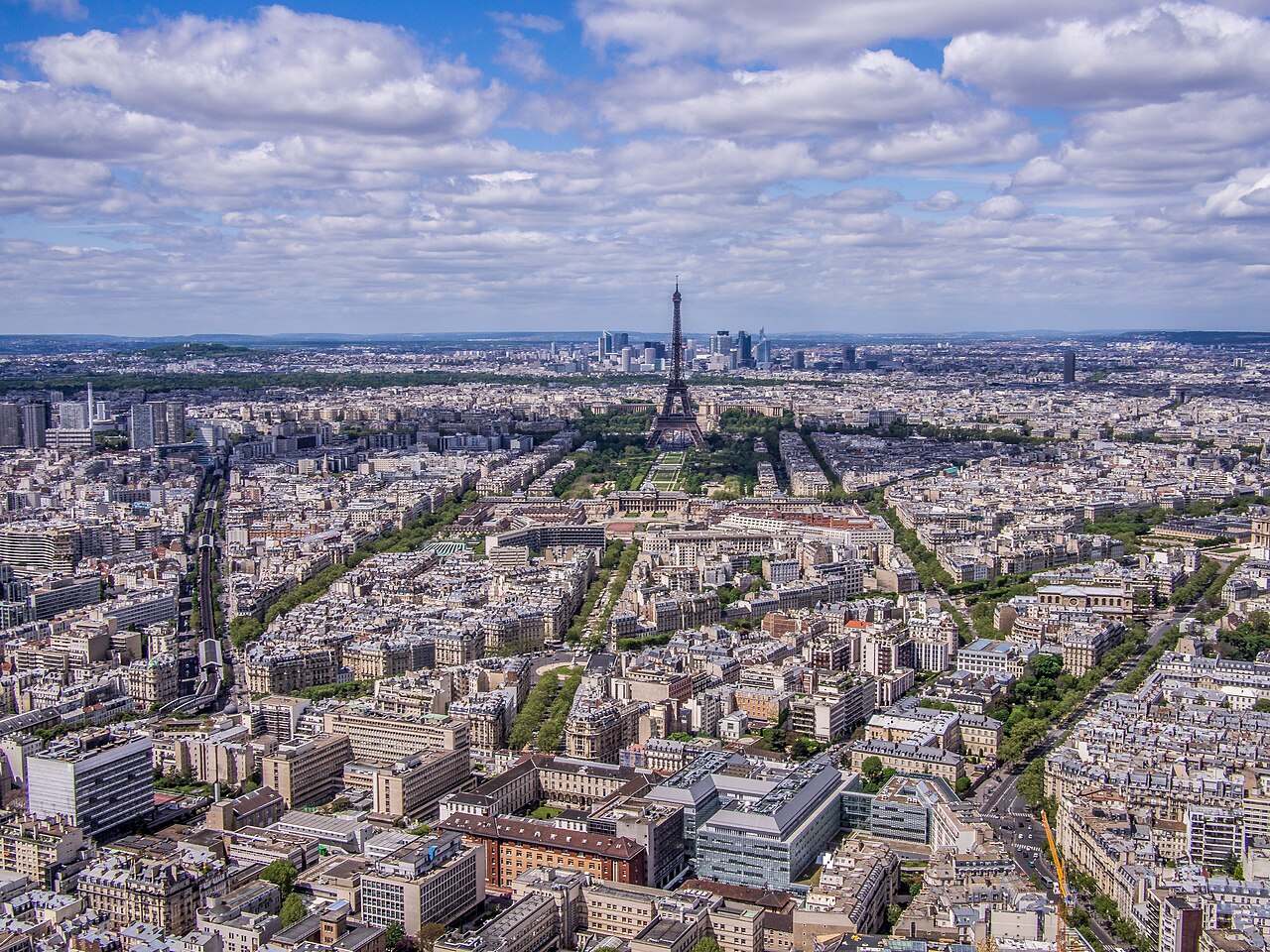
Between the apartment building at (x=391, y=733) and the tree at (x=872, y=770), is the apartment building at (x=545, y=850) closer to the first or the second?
the apartment building at (x=391, y=733)

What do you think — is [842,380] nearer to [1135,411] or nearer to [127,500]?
[1135,411]

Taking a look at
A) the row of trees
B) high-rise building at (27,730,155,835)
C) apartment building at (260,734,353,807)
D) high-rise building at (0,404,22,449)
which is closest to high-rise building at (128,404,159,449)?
high-rise building at (0,404,22,449)

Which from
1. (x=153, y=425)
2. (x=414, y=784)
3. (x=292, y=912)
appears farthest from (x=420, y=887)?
(x=153, y=425)

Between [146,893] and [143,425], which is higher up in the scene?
[143,425]

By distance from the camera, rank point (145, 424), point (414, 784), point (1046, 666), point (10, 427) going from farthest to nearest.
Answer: point (10, 427)
point (145, 424)
point (1046, 666)
point (414, 784)

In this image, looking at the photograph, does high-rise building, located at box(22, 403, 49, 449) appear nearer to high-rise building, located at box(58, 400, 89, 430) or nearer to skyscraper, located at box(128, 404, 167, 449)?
high-rise building, located at box(58, 400, 89, 430)

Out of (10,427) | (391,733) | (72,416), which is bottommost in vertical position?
(391,733)

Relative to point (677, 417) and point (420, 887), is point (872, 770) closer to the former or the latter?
point (420, 887)

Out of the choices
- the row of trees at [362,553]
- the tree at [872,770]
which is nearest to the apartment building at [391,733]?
the tree at [872,770]
